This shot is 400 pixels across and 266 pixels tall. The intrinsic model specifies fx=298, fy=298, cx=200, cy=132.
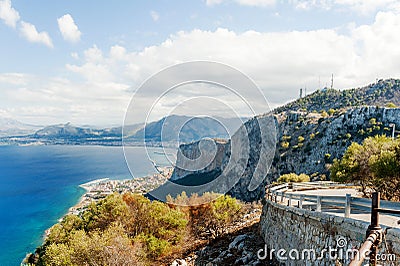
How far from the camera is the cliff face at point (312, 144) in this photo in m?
56.2

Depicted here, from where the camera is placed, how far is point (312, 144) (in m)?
65.1

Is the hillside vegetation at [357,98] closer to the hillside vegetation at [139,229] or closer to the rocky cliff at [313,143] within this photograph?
the rocky cliff at [313,143]

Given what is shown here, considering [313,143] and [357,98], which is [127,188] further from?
[357,98]

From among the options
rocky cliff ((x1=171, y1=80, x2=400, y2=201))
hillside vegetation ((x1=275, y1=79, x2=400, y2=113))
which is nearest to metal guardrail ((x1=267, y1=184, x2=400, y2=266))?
rocky cliff ((x1=171, y1=80, x2=400, y2=201))

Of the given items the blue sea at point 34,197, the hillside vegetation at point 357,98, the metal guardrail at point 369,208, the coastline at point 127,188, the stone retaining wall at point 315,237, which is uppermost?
the hillside vegetation at point 357,98

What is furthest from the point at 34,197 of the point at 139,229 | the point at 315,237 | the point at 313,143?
the point at 315,237

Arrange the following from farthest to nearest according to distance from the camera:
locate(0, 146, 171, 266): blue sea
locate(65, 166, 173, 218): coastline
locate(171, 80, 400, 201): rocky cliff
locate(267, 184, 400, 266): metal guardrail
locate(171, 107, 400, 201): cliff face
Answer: locate(171, 107, 400, 201): cliff face, locate(171, 80, 400, 201): rocky cliff, locate(0, 146, 171, 266): blue sea, locate(65, 166, 173, 218): coastline, locate(267, 184, 400, 266): metal guardrail

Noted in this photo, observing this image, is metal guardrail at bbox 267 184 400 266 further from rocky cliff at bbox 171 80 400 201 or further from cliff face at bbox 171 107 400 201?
cliff face at bbox 171 107 400 201

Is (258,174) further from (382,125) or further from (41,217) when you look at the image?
(41,217)

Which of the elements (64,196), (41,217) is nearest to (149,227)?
(41,217)

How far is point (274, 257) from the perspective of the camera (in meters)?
12.2

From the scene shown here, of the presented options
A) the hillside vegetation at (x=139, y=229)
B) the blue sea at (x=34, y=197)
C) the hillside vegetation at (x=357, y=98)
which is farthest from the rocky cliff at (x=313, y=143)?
the blue sea at (x=34, y=197)

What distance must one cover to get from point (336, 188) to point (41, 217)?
74.4 meters

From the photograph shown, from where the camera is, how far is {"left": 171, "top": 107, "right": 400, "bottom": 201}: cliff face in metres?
56.2
